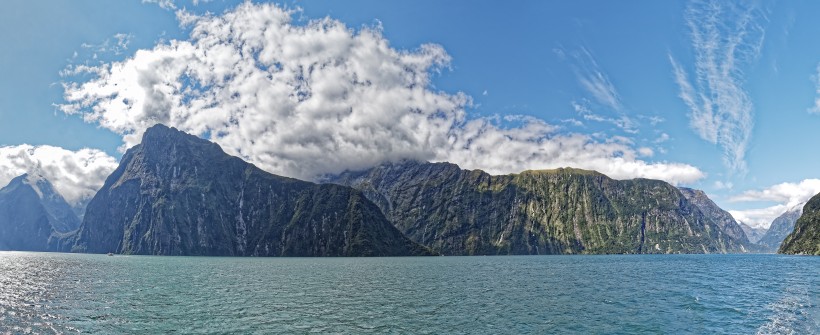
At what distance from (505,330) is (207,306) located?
46308 mm

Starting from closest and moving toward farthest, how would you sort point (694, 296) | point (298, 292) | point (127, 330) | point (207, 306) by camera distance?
point (127, 330) < point (207, 306) < point (694, 296) < point (298, 292)

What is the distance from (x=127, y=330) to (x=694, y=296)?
295 ft

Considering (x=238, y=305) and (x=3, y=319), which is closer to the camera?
(x=3, y=319)

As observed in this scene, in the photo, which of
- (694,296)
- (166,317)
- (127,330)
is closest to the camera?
(127,330)

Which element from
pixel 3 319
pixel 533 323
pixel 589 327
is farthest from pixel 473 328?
pixel 3 319

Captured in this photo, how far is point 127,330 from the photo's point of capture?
2003 inches

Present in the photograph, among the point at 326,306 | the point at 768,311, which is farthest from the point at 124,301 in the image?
the point at 768,311

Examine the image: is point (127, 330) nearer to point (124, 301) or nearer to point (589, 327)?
point (124, 301)

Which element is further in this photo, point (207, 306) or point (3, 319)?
point (207, 306)

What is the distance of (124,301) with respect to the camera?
74062mm

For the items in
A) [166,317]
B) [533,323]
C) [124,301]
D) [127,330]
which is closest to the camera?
[127,330]

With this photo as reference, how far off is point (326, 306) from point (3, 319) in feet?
133

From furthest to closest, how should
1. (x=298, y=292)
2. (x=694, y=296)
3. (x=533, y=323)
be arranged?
(x=298, y=292)
(x=694, y=296)
(x=533, y=323)

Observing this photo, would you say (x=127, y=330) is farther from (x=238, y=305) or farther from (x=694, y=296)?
(x=694, y=296)
